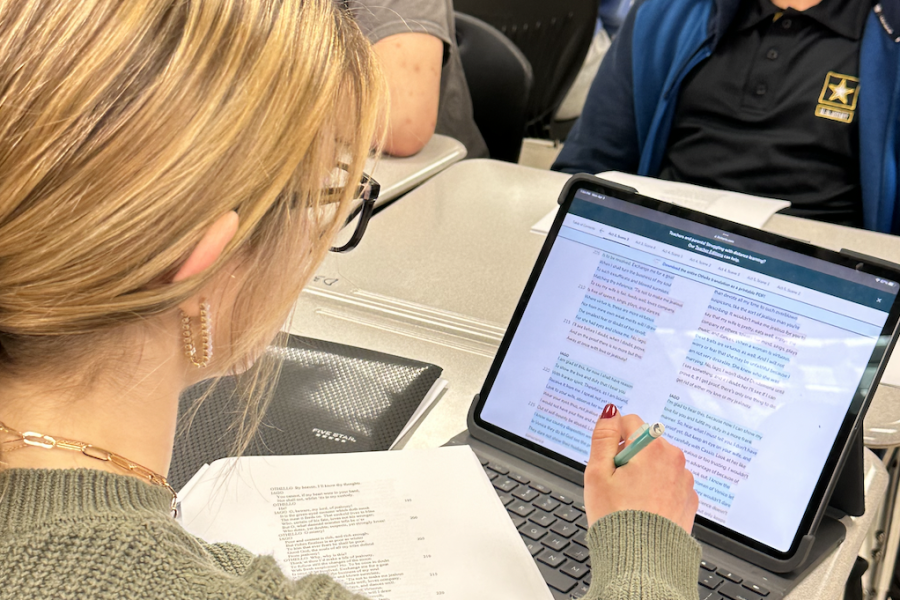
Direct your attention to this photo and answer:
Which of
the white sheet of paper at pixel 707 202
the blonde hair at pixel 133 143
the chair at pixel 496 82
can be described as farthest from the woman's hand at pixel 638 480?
the chair at pixel 496 82

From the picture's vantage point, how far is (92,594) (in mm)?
421

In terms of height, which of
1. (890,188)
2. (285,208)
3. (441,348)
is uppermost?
(285,208)

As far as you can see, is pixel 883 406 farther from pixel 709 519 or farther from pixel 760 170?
pixel 760 170

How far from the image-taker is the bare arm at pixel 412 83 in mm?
1532

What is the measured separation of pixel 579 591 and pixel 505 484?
0.14 metres

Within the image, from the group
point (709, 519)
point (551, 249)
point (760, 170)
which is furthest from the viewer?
point (760, 170)

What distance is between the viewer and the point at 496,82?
1.97 metres

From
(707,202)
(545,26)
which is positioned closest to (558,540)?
(707,202)

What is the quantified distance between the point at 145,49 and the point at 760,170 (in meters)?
1.39

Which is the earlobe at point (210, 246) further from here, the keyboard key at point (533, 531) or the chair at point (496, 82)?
the chair at point (496, 82)

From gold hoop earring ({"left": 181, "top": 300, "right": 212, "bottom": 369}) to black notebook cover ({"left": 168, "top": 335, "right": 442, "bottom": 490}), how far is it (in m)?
0.20

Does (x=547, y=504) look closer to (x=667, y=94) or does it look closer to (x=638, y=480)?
(x=638, y=480)

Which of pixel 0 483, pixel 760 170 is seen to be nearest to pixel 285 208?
pixel 0 483

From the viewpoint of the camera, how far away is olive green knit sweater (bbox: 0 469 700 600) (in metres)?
0.42
